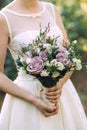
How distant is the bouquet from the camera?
3846 millimetres

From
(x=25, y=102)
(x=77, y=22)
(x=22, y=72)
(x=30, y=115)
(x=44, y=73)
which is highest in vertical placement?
(x=44, y=73)

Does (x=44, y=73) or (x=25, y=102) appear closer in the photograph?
(x=44, y=73)

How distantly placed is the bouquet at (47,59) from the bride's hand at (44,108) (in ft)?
0.48

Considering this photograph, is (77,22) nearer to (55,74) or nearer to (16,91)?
(16,91)

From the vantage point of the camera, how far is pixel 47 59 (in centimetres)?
387

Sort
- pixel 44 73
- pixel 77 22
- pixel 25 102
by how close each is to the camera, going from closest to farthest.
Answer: pixel 44 73
pixel 25 102
pixel 77 22

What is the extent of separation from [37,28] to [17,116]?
25.4 inches

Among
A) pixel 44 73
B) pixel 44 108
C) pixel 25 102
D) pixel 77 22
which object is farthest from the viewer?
pixel 77 22

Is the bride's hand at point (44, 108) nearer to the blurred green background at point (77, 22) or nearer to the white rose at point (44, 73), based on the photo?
the white rose at point (44, 73)

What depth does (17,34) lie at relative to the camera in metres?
4.15

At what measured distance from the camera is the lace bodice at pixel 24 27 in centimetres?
414

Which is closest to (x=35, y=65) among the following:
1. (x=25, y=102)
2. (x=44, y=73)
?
(x=44, y=73)

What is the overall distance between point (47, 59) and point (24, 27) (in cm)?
43

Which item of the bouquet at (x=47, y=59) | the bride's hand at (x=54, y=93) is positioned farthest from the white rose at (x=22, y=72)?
the bride's hand at (x=54, y=93)
